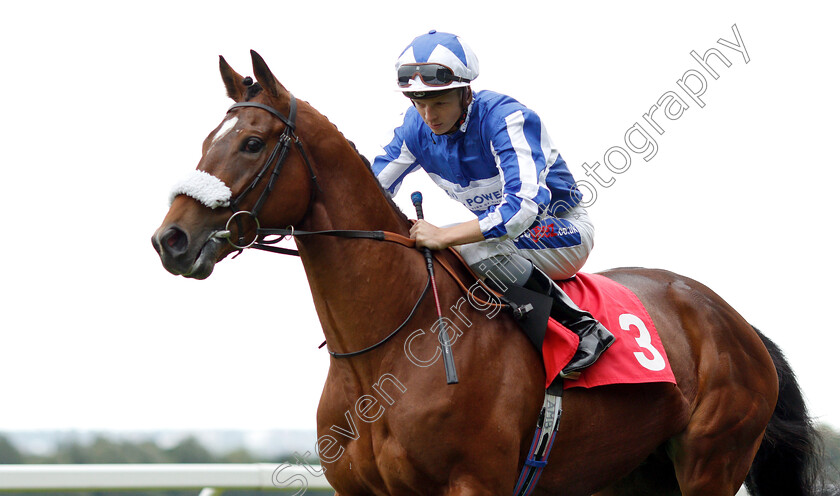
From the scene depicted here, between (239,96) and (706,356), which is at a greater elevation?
(239,96)

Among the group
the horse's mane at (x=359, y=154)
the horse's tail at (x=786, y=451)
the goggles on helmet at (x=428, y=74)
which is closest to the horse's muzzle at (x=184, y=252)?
the horse's mane at (x=359, y=154)

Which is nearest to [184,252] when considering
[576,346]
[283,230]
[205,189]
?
[205,189]

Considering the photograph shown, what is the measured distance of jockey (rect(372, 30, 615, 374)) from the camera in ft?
9.37

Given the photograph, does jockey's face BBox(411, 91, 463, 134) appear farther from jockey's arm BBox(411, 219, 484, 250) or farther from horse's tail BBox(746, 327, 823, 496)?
horse's tail BBox(746, 327, 823, 496)

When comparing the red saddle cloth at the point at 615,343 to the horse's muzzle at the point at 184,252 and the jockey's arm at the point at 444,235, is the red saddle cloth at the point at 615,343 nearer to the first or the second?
the jockey's arm at the point at 444,235

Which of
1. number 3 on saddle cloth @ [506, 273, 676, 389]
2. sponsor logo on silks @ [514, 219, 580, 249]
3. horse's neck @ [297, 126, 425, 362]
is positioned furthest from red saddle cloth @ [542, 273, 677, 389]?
Result: horse's neck @ [297, 126, 425, 362]

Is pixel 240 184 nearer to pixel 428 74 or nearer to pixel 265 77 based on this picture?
pixel 265 77

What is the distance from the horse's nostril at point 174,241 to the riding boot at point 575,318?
1.33 m

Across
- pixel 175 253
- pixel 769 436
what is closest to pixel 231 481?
pixel 175 253

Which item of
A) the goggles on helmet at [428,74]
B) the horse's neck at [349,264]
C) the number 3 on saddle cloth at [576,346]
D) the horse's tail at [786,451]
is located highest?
the goggles on helmet at [428,74]

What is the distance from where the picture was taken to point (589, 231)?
3342mm

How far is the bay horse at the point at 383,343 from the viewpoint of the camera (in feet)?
8.20

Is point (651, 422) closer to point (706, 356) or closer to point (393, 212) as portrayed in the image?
point (706, 356)

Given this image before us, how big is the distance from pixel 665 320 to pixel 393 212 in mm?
1433
